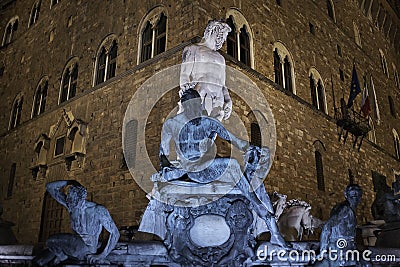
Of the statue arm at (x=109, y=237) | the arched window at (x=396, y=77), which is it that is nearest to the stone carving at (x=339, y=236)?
the statue arm at (x=109, y=237)

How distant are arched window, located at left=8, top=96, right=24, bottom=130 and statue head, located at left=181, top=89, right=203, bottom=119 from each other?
14.1m

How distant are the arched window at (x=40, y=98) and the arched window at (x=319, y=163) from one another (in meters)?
10.1

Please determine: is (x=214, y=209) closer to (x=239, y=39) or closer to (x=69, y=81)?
(x=239, y=39)

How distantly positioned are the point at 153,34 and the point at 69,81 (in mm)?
4422


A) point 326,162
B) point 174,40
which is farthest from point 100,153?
point 326,162

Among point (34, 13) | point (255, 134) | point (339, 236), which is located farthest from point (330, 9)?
point (339, 236)

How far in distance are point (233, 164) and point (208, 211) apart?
0.46 m

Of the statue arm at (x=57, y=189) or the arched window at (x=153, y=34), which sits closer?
the statue arm at (x=57, y=189)

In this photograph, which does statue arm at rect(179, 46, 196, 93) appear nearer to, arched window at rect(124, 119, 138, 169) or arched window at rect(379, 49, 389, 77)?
arched window at rect(124, 119, 138, 169)

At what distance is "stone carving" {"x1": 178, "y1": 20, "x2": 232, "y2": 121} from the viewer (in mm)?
4293

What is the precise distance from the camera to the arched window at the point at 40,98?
14.4 metres

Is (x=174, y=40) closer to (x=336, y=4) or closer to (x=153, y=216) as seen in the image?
(x=153, y=216)

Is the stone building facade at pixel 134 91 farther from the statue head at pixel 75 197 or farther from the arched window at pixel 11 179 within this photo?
the statue head at pixel 75 197

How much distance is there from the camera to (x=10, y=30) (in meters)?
19.3
